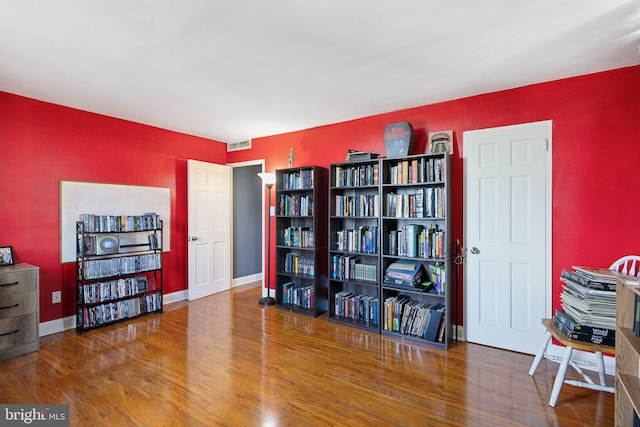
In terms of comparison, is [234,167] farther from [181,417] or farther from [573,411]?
[573,411]

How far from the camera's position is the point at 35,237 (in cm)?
324

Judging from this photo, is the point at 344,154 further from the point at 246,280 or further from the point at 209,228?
the point at 246,280

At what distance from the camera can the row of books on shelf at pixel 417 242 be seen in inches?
122

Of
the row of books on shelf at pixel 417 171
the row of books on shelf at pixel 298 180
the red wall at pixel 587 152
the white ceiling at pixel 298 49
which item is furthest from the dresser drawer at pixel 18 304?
the red wall at pixel 587 152

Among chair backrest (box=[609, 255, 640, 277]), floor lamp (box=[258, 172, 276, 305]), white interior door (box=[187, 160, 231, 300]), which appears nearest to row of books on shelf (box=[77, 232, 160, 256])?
white interior door (box=[187, 160, 231, 300])

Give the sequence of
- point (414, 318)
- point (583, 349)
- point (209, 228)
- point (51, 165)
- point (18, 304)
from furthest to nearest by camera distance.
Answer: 1. point (209, 228)
2. point (51, 165)
3. point (414, 318)
4. point (18, 304)
5. point (583, 349)

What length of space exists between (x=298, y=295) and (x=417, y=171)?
2254 millimetres

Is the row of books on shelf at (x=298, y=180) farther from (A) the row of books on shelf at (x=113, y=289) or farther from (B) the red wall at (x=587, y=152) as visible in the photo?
(A) the row of books on shelf at (x=113, y=289)

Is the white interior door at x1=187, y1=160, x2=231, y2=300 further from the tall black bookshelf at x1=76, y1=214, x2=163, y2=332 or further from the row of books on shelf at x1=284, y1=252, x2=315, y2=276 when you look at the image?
the row of books on shelf at x1=284, y1=252, x2=315, y2=276

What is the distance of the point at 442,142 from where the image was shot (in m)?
3.26

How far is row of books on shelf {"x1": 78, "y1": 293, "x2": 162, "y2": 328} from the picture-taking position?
11.1 feet

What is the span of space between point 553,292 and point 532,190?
0.94 metres

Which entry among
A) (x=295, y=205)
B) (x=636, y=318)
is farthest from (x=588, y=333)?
(x=295, y=205)

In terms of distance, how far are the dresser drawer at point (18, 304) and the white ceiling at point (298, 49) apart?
1975mm
